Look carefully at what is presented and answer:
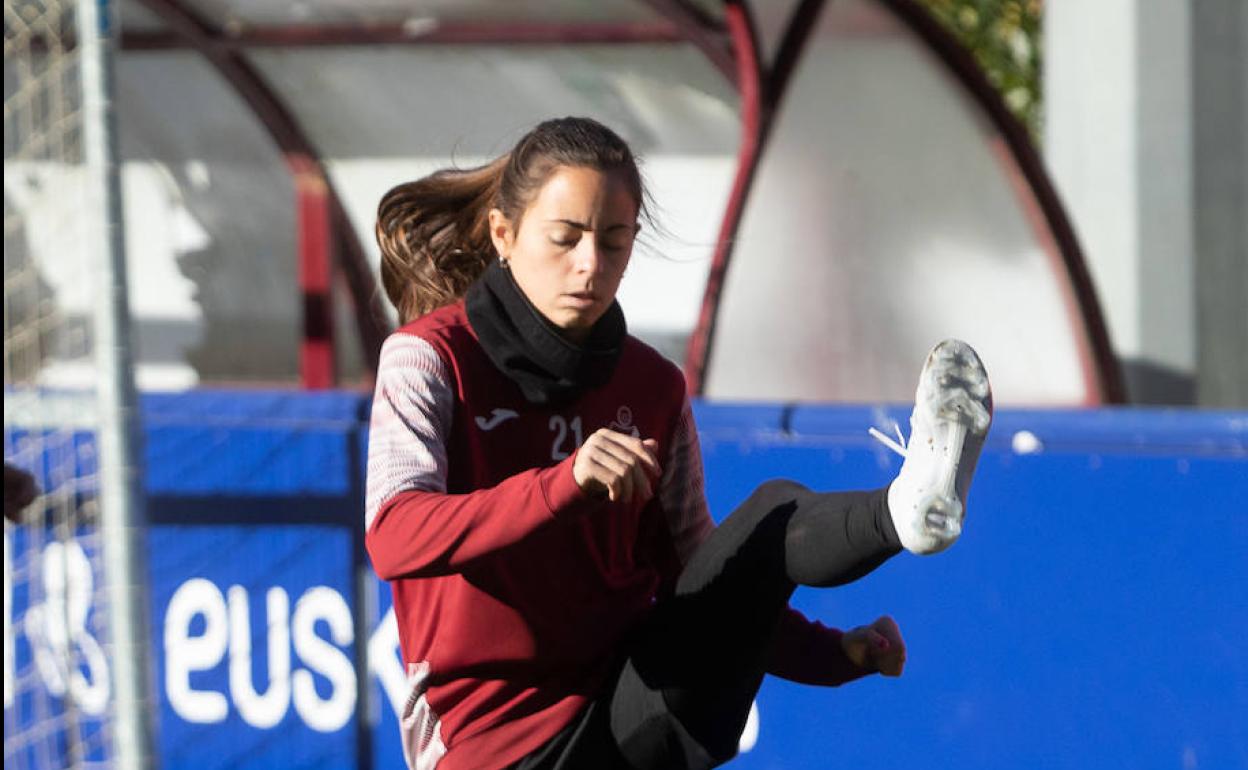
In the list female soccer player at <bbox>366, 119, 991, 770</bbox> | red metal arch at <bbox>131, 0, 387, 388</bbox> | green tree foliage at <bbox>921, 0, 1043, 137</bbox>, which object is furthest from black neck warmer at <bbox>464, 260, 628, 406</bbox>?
green tree foliage at <bbox>921, 0, 1043, 137</bbox>

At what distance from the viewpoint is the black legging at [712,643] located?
241 cm

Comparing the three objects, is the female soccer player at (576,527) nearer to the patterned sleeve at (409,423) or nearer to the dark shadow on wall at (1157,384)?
the patterned sleeve at (409,423)

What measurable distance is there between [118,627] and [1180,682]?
221 centimetres

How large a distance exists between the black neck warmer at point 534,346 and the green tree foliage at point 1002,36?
30.7ft

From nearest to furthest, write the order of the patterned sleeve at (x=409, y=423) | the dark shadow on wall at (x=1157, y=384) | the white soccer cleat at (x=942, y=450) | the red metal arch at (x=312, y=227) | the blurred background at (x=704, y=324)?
the white soccer cleat at (x=942, y=450) < the patterned sleeve at (x=409, y=423) < the blurred background at (x=704, y=324) < the red metal arch at (x=312, y=227) < the dark shadow on wall at (x=1157, y=384)

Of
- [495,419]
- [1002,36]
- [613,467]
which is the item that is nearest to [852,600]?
[495,419]

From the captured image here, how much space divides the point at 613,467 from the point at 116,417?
85.7 inches

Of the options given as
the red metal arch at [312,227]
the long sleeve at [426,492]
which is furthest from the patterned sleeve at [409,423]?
the red metal arch at [312,227]

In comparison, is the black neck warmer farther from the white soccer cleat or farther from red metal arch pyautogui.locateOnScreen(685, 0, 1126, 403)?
red metal arch pyautogui.locateOnScreen(685, 0, 1126, 403)

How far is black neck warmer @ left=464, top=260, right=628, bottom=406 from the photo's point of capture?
8.18 feet

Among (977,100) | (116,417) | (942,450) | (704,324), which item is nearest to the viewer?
(942,450)

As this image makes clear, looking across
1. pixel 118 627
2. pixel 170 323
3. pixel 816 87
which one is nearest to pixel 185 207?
pixel 170 323

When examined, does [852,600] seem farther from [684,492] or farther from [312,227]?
[312,227]

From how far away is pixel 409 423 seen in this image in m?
2.44
